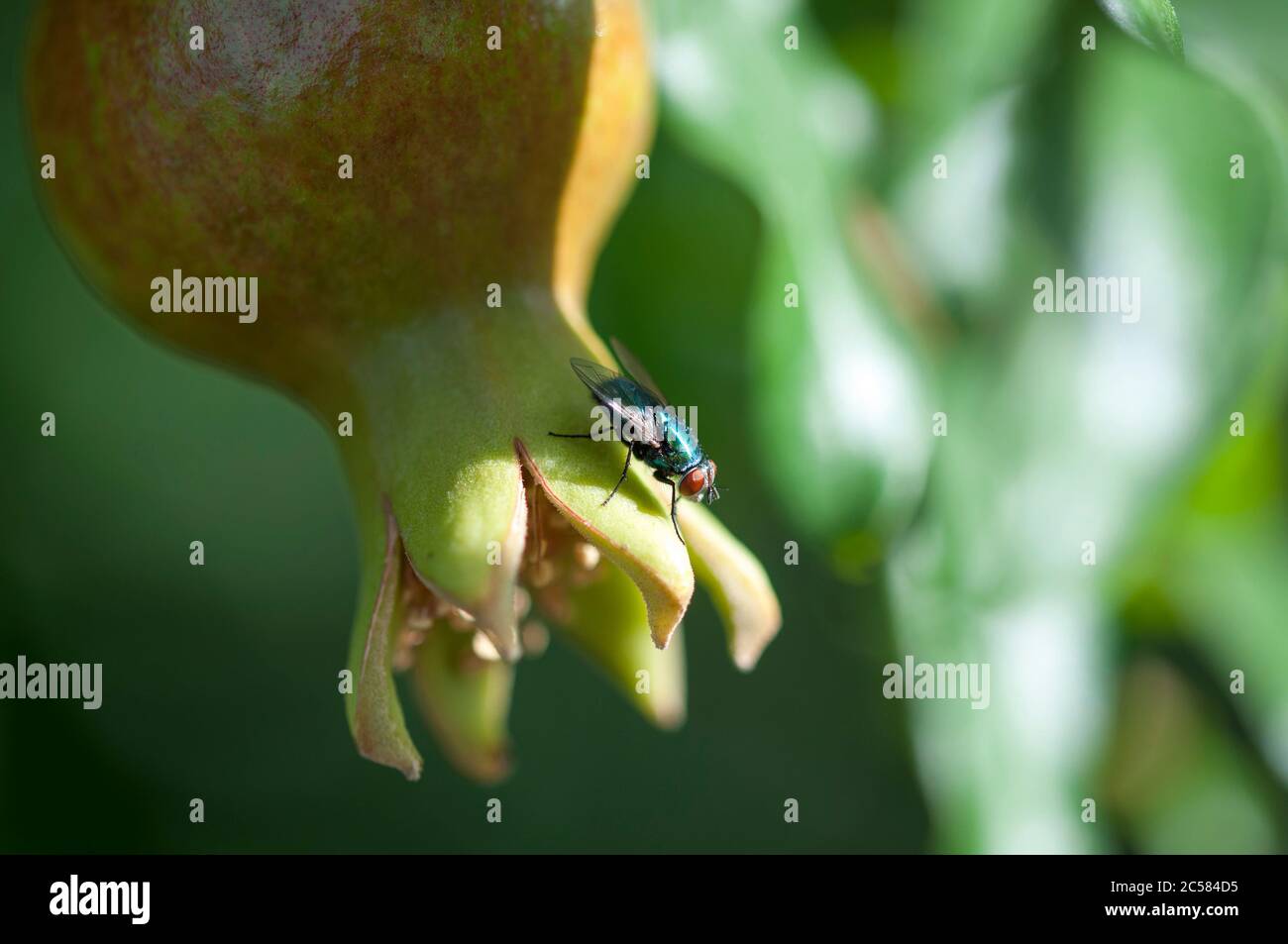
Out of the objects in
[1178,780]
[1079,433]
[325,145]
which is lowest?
[1178,780]

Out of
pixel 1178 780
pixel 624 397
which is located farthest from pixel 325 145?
pixel 1178 780

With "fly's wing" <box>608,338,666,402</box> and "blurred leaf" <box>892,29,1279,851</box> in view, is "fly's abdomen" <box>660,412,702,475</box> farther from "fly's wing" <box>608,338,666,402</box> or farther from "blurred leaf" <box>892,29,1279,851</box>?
"blurred leaf" <box>892,29,1279,851</box>

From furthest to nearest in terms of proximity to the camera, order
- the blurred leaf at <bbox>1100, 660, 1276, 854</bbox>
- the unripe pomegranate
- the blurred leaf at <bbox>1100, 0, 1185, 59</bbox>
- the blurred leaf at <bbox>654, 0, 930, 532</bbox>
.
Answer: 1. the blurred leaf at <bbox>1100, 660, 1276, 854</bbox>
2. the blurred leaf at <bbox>654, 0, 930, 532</bbox>
3. the unripe pomegranate
4. the blurred leaf at <bbox>1100, 0, 1185, 59</bbox>

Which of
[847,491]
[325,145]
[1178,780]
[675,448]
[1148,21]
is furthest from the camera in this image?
[1178,780]

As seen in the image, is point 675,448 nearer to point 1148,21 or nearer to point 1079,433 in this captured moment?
point 1148,21

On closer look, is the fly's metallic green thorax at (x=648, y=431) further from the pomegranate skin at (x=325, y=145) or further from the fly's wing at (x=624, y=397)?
the pomegranate skin at (x=325, y=145)

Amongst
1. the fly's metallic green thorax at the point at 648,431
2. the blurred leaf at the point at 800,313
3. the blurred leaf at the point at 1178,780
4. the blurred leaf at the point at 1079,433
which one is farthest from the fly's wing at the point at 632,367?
the blurred leaf at the point at 1178,780

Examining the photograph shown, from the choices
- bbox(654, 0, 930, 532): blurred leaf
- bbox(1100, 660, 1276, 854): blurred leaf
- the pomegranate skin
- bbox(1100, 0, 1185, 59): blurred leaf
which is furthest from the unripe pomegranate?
bbox(1100, 660, 1276, 854): blurred leaf
